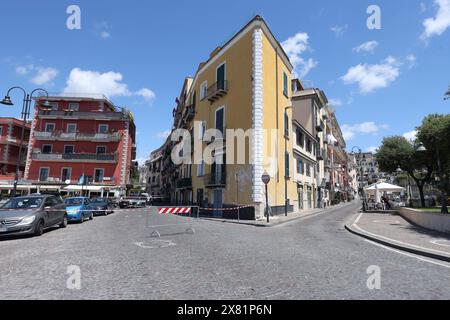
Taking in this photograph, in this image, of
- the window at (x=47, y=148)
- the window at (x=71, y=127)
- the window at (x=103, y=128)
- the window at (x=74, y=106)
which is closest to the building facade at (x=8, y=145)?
the window at (x=47, y=148)

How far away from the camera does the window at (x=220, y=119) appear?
22.8 metres

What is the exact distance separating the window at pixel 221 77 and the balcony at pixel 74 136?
20.3 m

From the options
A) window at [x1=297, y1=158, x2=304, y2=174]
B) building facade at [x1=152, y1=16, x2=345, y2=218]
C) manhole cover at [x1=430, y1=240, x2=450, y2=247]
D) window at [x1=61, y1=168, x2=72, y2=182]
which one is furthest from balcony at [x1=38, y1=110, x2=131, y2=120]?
manhole cover at [x1=430, y1=240, x2=450, y2=247]

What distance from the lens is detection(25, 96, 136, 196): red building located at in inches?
1462

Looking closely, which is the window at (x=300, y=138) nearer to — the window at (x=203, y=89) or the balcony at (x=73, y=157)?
the window at (x=203, y=89)

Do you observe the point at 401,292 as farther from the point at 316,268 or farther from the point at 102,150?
the point at 102,150

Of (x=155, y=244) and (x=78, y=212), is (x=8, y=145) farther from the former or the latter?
(x=155, y=244)

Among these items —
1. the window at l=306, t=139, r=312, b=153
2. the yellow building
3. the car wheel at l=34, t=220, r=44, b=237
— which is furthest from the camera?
the window at l=306, t=139, r=312, b=153

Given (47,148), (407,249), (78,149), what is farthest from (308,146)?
(47,148)

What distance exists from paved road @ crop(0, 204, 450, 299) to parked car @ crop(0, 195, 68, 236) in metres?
0.74

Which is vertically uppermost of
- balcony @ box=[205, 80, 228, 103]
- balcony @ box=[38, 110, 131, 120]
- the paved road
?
balcony @ box=[38, 110, 131, 120]

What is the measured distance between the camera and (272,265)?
616 cm

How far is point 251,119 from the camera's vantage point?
19.8 m

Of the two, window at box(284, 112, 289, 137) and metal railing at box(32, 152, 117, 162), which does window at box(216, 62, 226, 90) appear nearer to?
window at box(284, 112, 289, 137)
